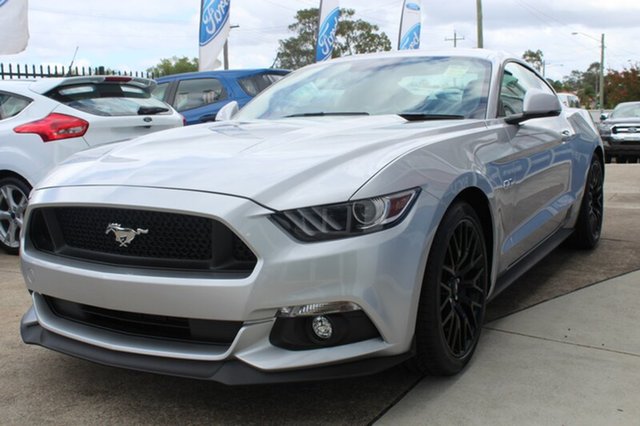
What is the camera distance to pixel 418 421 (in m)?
2.44

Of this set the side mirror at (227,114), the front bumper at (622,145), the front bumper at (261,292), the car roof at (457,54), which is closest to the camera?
the front bumper at (261,292)

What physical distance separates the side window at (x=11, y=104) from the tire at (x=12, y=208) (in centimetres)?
58

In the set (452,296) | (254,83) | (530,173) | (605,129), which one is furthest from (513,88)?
(605,129)

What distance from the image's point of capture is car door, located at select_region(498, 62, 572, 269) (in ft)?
11.3

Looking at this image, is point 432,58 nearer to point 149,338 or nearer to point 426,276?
point 426,276

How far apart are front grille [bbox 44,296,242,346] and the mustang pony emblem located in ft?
0.89

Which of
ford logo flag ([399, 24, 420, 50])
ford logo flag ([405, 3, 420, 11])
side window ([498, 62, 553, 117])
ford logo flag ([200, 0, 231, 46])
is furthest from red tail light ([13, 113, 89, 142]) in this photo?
ford logo flag ([405, 3, 420, 11])

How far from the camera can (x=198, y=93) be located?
9.14m

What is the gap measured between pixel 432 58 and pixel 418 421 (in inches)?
88.4

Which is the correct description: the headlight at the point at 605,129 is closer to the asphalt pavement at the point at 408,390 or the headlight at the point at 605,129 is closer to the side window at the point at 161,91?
the side window at the point at 161,91

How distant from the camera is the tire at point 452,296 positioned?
2.55 metres

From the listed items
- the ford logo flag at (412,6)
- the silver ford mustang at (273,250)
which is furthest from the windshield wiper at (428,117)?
the ford logo flag at (412,6)

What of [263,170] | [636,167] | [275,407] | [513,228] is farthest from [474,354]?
[636,167]

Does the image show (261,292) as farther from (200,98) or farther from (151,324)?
(200,98)
